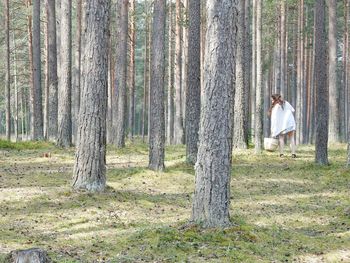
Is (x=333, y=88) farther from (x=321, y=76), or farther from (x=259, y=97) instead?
(x=321, y=76)

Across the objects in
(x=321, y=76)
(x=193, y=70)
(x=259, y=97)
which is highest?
(x=193, y=70)

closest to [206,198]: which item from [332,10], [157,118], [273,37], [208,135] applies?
[208,135]

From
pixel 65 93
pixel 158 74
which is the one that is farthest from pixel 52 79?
pixel 158 74

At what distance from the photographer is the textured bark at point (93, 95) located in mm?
10539

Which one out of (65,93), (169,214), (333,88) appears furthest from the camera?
(333,88)

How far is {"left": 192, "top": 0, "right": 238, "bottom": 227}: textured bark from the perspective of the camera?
25.2 feet

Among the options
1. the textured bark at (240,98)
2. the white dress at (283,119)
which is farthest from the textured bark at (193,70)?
the white dress at (283,119)

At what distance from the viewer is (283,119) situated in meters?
17.2

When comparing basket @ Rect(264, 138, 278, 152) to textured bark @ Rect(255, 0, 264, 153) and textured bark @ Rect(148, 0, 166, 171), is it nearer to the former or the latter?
textured bark @ Rect(255, 0, 264, 153)

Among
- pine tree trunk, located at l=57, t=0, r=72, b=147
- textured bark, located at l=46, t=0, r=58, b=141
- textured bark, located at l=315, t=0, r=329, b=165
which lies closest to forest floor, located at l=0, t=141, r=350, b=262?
textured bark, located at l=315, t=0, r=329, b=165

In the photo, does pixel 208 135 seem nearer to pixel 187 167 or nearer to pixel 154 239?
pixel 154 239

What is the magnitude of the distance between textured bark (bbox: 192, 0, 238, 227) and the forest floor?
0.47m

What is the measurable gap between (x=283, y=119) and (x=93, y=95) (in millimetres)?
8572

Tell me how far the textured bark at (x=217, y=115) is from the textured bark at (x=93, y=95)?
345 cm
